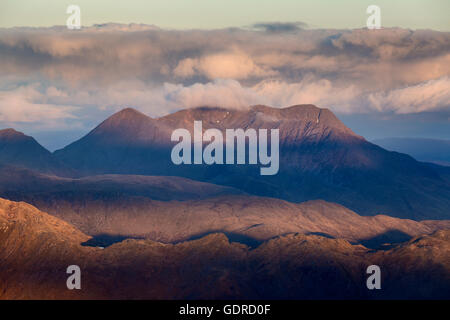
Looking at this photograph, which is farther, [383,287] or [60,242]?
[60,242]

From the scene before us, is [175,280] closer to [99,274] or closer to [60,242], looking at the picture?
[99,274]
